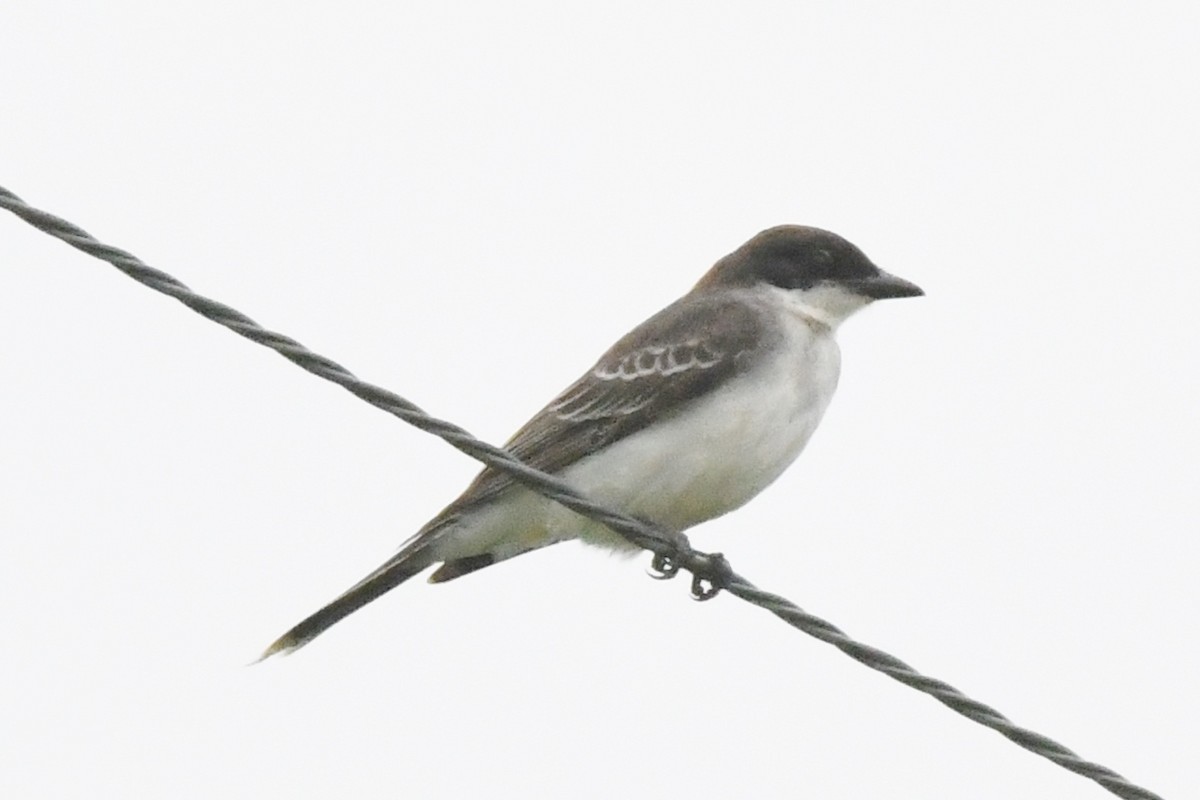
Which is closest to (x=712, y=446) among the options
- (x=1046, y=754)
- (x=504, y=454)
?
(x=504, y=454)

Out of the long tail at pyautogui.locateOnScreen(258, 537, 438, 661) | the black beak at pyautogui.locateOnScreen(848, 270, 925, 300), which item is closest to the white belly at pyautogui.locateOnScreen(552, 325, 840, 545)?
the long tail at pyautogui.locateOnScreen(258, 537, 438, 661)

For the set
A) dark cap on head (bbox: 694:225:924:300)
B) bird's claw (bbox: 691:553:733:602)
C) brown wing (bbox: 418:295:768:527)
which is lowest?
bird's claw (bbox: 691:553:733:602)

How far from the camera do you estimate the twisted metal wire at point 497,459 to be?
16.9 ft

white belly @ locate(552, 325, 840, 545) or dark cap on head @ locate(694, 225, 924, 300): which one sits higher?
dark cap on head @ locate(694, 225, 924, 300)

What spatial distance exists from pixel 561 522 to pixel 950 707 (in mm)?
2687

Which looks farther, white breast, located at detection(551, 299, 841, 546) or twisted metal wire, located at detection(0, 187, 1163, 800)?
white breast, located at detection(551, 299, 841, 546)

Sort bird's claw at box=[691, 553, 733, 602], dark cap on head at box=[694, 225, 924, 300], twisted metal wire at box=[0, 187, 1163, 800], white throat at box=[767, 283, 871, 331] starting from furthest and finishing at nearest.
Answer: dark cap on head at box=[694, 225, 924, 300] → white throat at box=[767, 283, 871, 331] → bird's claw at box=[691, 553, 733, 602] → twisted metal wire at box=[0, 187, 1163, 800]

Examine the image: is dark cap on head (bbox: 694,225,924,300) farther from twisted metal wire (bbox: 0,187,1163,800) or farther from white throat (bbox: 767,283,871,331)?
twisted metal wire (bbox: 0,187,1163,800)

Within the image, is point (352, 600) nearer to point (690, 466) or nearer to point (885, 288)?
point (690, 466)

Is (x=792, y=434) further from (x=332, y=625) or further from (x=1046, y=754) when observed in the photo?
(x=1046, y=754)

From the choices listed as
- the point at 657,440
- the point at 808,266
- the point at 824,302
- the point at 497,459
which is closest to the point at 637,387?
the point at 657,440

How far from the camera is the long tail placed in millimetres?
7941

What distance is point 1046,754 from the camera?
537 centimetres

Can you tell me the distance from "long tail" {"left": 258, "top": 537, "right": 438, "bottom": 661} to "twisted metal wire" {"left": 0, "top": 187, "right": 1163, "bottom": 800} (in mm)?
1753
